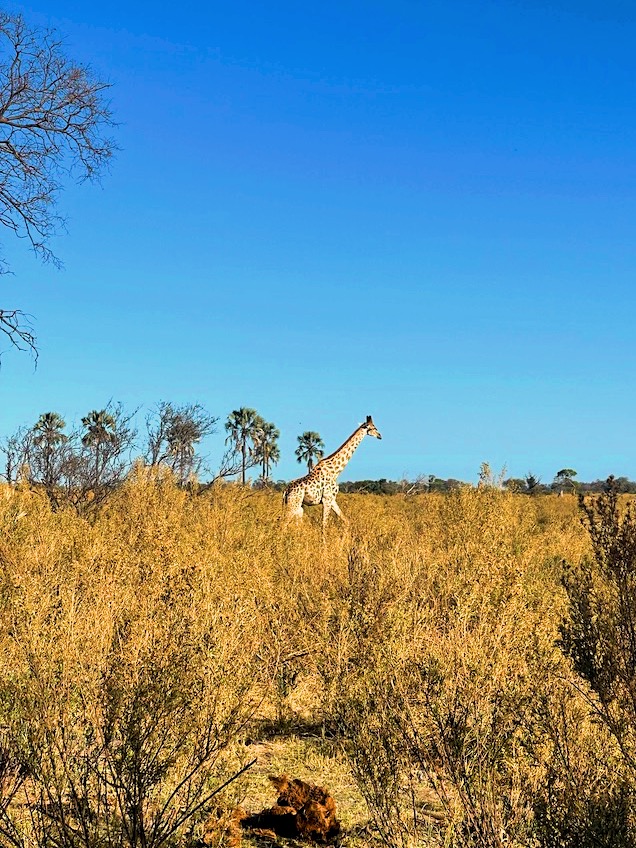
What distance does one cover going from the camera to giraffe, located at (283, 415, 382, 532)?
17.3 metres

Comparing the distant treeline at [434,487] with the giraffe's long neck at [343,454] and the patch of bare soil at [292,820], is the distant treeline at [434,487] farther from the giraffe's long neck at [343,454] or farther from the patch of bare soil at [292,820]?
the patch of bare soil at [292,820]

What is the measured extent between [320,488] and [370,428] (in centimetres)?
363

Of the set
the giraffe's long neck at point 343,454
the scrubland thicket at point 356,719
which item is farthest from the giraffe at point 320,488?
the scrubland thicket at point 356,719

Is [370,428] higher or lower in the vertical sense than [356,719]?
higher

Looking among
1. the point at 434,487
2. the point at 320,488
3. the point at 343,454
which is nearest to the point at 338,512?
the point at 320,488

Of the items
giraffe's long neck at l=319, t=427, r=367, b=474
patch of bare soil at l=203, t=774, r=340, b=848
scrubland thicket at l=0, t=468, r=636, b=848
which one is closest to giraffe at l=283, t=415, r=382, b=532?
giraffe's long neck at l=319, t=427, r=367, b=474

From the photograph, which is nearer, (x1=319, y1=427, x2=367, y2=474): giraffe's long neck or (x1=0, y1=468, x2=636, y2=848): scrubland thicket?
(x1=0, y1=468, x2=636, y2=848): scrubland thicket

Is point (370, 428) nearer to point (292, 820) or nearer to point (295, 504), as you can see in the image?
point (295, 504)

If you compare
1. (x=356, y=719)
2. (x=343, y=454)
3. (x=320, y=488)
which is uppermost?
(x=343, y=454)

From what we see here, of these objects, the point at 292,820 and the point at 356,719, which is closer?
the point at 356,719

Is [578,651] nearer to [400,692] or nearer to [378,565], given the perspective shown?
[400,692]

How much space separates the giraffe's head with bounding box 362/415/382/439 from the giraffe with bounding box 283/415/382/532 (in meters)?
1.30

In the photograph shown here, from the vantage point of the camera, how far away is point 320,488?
58.9 ft

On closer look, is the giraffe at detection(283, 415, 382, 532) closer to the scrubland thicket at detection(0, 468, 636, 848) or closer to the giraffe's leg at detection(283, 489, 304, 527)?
the giraffe's leg at detection(283, 489, 304, 527)
